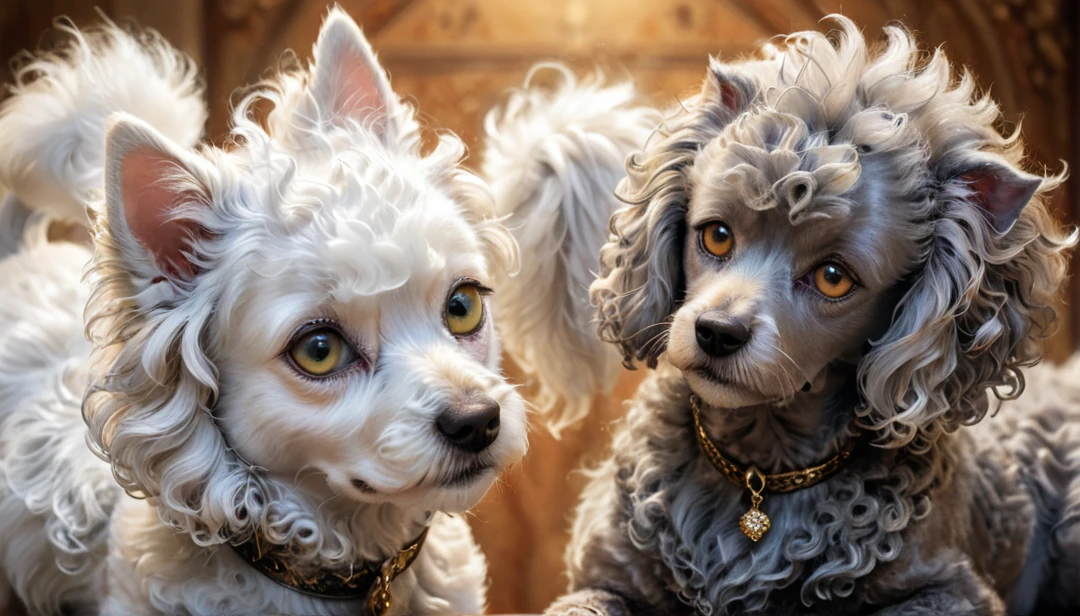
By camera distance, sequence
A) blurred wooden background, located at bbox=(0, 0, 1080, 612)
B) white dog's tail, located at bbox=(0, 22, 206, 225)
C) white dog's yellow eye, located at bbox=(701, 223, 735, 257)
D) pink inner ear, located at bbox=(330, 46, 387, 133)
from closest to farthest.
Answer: white dog's yellow eye, located at bbox=(701, 223, 735, 257)
pink inner ear, located at bbox=(330, 46, 387, 133)
white dog's tail, located at bbox=(0, 22, 206, 225)
blurred wooden background, located at bbox=(0, 0, 1080, 612)

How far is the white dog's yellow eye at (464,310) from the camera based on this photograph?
3.88ft

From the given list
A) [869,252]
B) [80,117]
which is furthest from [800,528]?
[80,117]

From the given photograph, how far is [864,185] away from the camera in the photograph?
1115mm

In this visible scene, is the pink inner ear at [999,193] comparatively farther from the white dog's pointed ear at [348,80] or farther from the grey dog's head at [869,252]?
the white dog's pointed ear at [348,80]

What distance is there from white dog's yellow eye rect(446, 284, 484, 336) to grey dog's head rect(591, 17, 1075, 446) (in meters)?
0.21

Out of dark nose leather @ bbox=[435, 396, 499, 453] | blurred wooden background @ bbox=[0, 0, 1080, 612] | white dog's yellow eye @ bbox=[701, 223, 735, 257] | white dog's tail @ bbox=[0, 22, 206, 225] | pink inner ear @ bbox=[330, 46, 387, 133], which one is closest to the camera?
dark nose leather @ bbox=[435, 396, 499, 453]

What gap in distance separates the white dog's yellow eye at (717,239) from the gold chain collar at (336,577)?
1.55ft

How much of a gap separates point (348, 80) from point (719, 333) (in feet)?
1.75

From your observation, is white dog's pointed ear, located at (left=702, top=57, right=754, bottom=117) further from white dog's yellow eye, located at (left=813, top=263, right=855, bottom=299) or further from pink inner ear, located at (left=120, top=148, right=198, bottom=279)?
pink inner ear, located at (left=120, top=148, right=198, bottom=279)

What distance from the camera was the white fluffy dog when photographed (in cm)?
108

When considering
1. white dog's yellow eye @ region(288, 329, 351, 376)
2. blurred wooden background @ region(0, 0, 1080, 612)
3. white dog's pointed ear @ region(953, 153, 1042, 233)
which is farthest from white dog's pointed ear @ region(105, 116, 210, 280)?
blurred wooden background @ region(0, 0, 1080, 612)

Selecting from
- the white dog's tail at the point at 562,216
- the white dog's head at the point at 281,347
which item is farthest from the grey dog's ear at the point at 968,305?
the white dog's tail at the point at 562,216

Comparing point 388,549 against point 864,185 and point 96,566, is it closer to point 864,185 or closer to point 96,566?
point 96,566

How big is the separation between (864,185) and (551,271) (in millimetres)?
553
